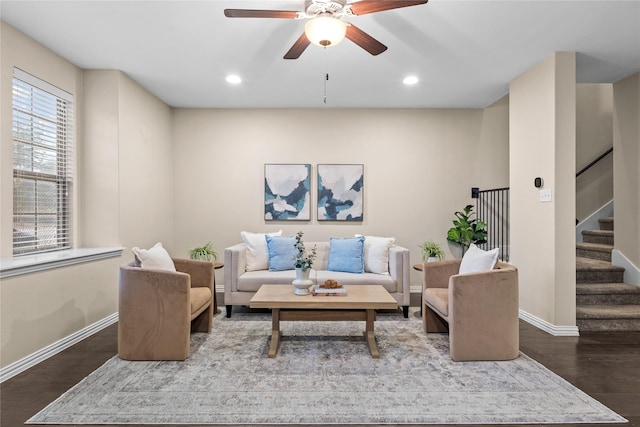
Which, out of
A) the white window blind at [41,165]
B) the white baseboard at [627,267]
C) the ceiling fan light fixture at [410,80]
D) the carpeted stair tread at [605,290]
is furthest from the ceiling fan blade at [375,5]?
the white baseboard at [627,267]

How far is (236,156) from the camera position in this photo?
5398 mm

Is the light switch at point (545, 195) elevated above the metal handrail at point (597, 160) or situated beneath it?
situated beneath

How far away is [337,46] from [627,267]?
4.17 metres

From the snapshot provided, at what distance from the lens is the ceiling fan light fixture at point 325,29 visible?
234 centimetres

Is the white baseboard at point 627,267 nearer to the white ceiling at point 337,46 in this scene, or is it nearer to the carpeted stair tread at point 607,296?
the carpeted stair tread at point 607,296

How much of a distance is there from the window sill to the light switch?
455 cm

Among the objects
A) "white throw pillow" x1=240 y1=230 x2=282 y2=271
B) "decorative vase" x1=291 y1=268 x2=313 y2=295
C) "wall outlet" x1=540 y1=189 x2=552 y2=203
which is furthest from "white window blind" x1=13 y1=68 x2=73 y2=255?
"wall outlet" x1=540 y1=189 x2=552 y2=203

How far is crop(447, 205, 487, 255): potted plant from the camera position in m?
5.04

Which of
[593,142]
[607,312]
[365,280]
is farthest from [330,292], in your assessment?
[593,142]

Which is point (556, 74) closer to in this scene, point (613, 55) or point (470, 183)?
point (613, 55)

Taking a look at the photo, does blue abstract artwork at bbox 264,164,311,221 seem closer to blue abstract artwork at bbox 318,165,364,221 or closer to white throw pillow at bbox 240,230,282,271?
blue abstract artwork at bbox 318,165,364,221

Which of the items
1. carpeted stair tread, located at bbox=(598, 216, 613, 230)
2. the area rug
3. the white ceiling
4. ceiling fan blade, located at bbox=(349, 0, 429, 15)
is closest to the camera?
the area rug

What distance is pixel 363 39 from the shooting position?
2.60 metres

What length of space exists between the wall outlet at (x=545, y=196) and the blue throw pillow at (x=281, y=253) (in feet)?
9.09
